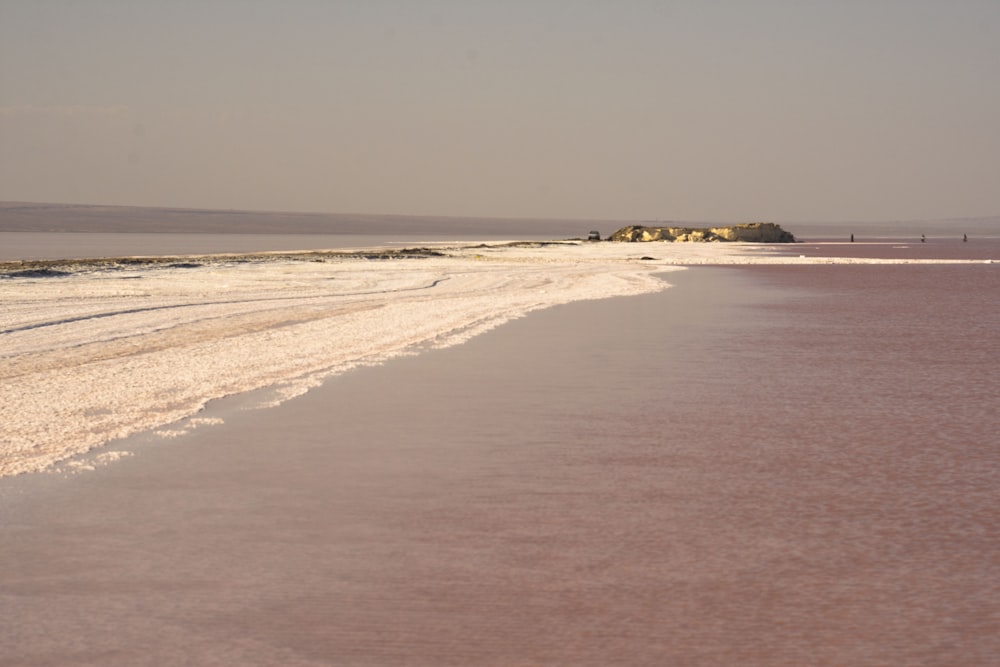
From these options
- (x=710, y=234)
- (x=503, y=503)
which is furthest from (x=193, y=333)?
(x=710, y=234)

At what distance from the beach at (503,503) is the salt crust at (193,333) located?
13 centimetres

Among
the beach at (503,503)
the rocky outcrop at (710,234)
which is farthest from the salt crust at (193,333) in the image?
the rocky outcrop at (710,234)

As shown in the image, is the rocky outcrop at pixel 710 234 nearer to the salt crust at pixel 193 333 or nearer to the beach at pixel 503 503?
the salt crust at pixel 193 333

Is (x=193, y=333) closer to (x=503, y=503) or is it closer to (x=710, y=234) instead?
(x=503, y=503)

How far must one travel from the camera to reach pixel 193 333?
2177cm

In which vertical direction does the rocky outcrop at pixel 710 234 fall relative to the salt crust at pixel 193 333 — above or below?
above

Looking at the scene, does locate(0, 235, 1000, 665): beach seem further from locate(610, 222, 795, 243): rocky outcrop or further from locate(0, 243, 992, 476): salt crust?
locate(610, 222, 795, 243): rocky outcrop

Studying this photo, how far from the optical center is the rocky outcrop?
13938 centimetres

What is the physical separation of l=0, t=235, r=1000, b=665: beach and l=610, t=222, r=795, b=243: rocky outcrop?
120 meters

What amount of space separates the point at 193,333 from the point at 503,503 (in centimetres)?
1412

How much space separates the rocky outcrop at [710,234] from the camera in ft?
457

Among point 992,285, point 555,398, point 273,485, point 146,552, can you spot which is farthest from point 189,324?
point 992,285

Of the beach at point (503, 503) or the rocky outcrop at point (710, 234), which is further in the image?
the rocky outcrop at point (710, 234)

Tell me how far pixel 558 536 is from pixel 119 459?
434cm
